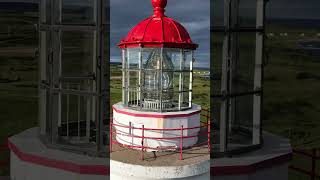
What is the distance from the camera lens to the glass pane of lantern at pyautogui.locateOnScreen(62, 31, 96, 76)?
13.4 m

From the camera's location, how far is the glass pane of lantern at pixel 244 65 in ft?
42.8

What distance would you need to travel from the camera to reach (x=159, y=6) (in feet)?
24.1

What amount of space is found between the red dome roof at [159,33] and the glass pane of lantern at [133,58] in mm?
255

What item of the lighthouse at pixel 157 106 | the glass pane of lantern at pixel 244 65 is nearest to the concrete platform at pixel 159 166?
the lighthouse at pixel 157 106

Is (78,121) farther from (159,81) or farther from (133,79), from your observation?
(159,81)

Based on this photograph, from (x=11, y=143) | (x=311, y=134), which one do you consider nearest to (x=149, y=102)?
(x=11, y=143)

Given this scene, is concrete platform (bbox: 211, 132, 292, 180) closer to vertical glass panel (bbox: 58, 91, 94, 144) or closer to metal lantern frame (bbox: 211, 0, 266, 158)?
metal lantern frame (bbox: 211, 0, 266, 158)

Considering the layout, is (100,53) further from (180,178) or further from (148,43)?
(180,178)

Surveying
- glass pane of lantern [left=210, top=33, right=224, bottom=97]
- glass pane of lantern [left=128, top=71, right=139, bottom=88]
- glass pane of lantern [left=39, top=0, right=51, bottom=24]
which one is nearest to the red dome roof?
glass pane of lantern [left=128, top=71, right=139, bottom=88]

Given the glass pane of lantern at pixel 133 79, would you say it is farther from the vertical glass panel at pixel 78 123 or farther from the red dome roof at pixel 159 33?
the vertical glass panel at pixel 78 123

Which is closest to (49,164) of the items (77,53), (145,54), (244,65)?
(145,54)

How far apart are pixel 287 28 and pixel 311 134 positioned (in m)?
10.9

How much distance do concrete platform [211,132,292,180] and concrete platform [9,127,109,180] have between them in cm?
232

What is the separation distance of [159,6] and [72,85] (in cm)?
606
